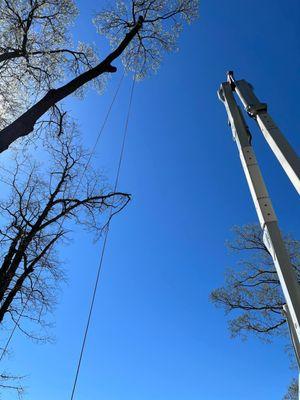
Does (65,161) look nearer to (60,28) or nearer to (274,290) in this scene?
(60,28)

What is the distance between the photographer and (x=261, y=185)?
269 cm

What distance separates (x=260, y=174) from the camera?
278 cm

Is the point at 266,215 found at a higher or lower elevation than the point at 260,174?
Answer: lower

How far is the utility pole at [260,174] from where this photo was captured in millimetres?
2010

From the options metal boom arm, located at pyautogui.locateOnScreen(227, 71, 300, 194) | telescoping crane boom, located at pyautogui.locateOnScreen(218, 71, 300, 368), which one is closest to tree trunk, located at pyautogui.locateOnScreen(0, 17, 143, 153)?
telescoping crane boom, located at pyautogui.locateOnScreen(218, 71, 300, 368)

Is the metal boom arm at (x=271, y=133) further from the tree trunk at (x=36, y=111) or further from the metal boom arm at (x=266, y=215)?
the tree trunk at (x=36, y=111)

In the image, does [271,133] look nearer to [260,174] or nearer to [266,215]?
[260,174]

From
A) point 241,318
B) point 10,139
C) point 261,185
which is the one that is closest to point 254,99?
point 261,185

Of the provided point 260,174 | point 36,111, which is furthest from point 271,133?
point 36,111

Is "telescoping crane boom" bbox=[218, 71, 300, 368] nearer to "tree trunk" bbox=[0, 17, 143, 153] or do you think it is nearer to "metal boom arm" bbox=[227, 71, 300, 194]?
"metal boom arm" bbox=[227, 71, 300, 194]

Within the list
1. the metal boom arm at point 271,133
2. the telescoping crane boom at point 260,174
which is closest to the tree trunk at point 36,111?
the telescoping crane boom at point 260,174

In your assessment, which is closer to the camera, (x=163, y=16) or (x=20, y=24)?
(x=20, y=24)

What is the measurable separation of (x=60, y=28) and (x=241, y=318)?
1177 centimetres

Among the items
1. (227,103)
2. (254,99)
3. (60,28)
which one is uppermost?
(60,28)
